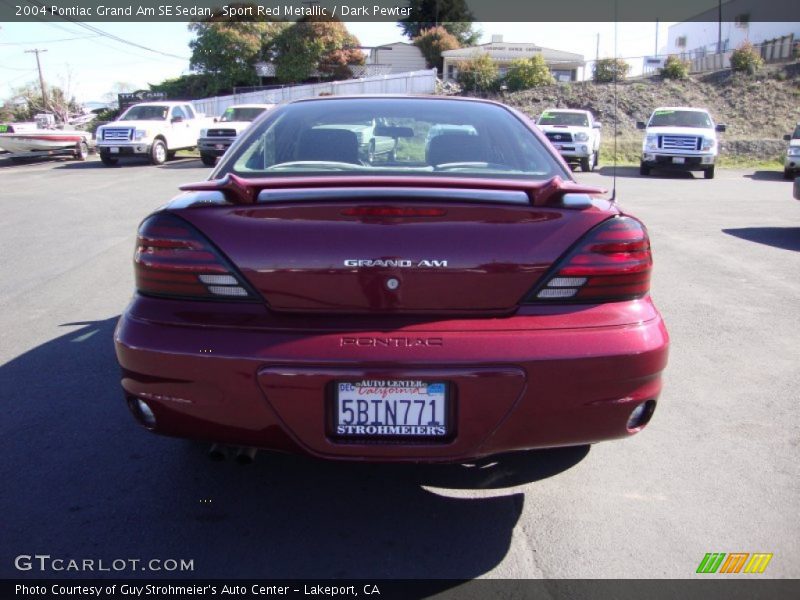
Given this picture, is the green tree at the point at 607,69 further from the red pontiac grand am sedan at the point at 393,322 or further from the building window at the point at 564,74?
the building window at the point at 564,74

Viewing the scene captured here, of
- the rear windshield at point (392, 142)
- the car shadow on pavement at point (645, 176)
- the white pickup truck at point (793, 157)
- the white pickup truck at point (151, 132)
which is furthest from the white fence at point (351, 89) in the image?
the rear windshield at point (392, 142)

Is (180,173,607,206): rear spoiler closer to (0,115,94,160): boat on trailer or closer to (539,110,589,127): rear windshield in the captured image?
(539,110,589,127): rear windshield

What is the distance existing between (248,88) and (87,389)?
1649 inches

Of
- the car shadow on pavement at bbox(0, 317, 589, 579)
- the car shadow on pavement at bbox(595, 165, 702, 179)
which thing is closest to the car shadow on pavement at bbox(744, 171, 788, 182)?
the car shadow on pavement at bbox(595, 165, 702, 179)

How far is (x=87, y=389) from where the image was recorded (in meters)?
4.06

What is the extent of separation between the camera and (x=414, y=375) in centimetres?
235

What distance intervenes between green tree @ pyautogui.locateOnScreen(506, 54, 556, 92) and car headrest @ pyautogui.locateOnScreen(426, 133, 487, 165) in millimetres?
36179

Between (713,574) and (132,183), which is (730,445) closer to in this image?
(713,574)

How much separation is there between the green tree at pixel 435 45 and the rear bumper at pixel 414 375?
52713 mm

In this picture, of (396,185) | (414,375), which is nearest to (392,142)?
(396,185)

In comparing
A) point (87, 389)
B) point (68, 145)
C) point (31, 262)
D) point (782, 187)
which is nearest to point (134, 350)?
point (87, 389)

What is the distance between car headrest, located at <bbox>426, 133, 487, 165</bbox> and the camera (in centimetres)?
334

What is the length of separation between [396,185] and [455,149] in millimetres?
927

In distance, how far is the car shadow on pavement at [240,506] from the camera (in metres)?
2.55
